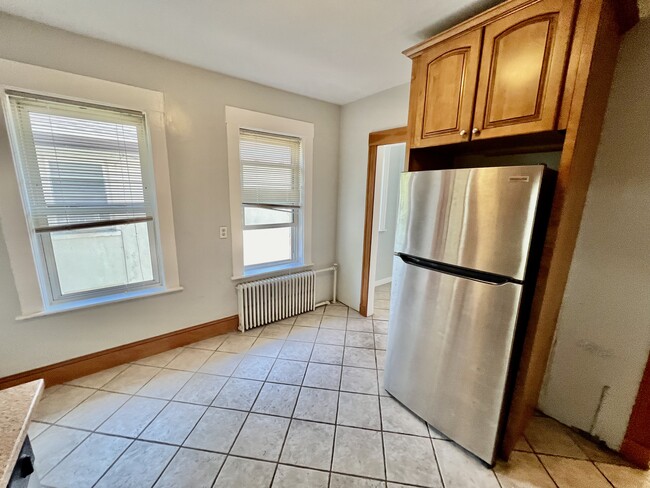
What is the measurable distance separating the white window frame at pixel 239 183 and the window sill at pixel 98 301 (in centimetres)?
63

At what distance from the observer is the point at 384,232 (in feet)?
13.3

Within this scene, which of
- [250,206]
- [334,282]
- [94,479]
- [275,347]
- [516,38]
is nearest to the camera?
[516,38]

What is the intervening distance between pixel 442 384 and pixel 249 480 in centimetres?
114

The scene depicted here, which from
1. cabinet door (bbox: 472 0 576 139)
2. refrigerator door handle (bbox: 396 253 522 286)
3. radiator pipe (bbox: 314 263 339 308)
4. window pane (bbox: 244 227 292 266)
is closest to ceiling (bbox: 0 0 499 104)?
cabinet door (bbox: 472 0 576 139)

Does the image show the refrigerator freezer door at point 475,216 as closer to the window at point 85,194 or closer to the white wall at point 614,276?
the white wall at point 614,276

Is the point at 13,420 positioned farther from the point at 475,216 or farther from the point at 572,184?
the point at 572,184

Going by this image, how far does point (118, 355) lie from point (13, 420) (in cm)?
173

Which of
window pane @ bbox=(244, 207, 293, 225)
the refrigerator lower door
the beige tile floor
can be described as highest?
window pane @ bbox=(244, 207, 293, 225)

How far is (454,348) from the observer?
4.67 ft

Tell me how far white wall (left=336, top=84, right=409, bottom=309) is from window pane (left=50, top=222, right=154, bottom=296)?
1.96 m

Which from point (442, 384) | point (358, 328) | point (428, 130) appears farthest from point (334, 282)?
point (428, 130)

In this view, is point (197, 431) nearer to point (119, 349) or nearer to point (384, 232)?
point (119, 349)

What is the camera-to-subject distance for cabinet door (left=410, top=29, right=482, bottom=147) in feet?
4.45

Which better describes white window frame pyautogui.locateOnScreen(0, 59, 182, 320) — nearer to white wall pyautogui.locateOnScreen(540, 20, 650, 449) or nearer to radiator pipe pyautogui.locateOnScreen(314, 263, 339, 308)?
radiator pipe pyautogui.locateOnScreen(314, 263, 339, 308)
